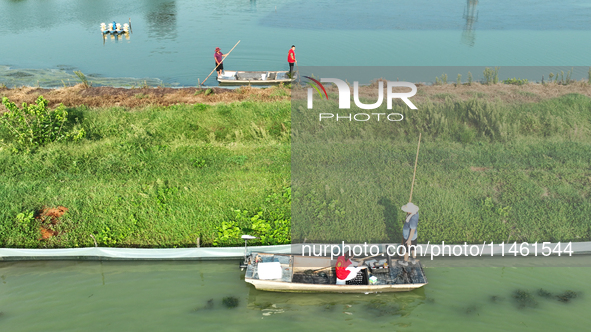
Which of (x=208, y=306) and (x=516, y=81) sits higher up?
(x=516, y=81)

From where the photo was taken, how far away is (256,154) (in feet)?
53.8

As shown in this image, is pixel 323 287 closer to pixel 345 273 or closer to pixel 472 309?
pixel 345 273

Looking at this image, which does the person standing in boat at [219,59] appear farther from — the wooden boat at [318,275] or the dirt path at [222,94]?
the wooden boat at [318,275]

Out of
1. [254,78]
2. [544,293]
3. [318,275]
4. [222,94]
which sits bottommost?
[544,293]

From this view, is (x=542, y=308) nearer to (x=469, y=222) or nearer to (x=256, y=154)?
(x=469, y=222)

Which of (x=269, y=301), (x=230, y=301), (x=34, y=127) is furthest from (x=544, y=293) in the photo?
(x=34, y=127)

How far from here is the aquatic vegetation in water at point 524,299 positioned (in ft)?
33.2

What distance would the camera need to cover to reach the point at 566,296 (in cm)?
1037

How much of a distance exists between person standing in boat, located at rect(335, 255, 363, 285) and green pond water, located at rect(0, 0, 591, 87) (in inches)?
743

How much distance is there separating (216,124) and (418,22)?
3113 centimetres

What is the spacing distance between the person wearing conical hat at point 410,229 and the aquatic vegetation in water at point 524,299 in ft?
8.86

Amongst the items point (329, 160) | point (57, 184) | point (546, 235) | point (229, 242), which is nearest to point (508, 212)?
point (546, 235)

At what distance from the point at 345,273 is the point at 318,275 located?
82 cm

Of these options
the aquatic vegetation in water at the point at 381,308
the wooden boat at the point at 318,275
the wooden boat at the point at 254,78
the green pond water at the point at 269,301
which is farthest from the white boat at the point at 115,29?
the aquatic vegetation in water at the point at 381,308
